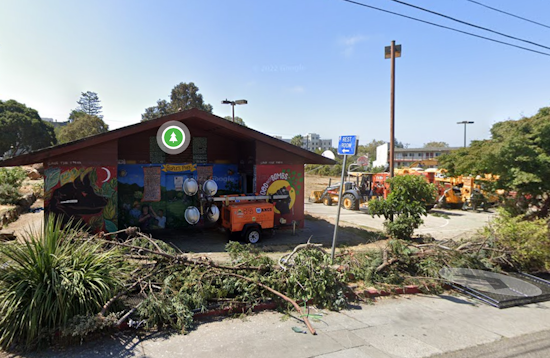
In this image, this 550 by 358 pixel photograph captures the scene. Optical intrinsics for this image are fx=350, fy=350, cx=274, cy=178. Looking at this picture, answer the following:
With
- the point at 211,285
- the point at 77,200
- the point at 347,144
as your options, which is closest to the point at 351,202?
the point at 347,144

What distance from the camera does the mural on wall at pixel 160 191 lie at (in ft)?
39.3

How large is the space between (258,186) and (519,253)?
26.7 ft

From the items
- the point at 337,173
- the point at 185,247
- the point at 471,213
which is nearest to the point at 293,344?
the point at 185,247

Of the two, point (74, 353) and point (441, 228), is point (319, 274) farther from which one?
point (441, 228)

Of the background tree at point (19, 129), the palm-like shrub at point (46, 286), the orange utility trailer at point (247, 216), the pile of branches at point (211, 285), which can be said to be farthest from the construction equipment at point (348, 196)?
the background tree at point (19, 129)

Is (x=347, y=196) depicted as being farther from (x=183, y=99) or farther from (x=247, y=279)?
(x=183, y=99)

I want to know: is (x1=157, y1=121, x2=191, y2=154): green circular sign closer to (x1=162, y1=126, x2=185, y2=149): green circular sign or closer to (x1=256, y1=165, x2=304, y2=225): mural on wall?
(x1=162, y1=126, x2=185, y2=149): green circular sign

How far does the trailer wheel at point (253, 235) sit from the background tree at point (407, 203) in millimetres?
4444

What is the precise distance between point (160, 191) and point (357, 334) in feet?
29.8

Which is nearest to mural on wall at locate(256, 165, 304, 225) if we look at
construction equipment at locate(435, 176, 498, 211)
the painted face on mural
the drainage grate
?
the painted face on mural

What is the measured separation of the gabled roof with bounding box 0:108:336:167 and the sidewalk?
6.68m

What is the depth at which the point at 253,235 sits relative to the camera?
38.7 feet

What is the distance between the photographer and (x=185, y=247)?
35.8 ft

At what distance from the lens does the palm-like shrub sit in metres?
4.63
